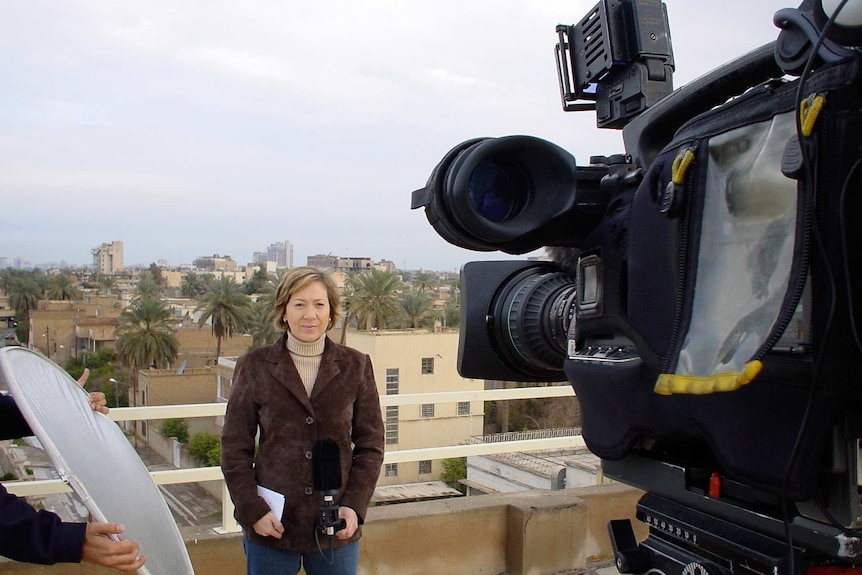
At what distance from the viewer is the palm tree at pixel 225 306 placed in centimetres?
3806

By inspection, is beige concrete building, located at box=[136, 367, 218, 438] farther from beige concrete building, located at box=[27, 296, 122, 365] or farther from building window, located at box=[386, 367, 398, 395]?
beige concrete building, located at box=[27, 296, 122, 365]

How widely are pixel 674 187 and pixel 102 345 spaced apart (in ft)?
171

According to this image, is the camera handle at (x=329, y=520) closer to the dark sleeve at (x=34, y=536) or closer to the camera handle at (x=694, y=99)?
the dark sleeve at (x=34, y=536)

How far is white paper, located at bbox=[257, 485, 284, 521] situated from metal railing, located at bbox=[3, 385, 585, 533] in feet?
2.44

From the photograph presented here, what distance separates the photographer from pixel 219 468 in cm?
338

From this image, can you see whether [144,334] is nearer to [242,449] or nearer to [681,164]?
[242,449]

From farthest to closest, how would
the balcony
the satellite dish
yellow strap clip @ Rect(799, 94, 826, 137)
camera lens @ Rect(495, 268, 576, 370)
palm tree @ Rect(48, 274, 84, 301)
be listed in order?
palm tree @ Rect(48, 274, 84, 301) → the balcony → camera lens @ Rect(495, 268, 576, 370) → the satellite dish → yellow strap clip @ Rect(799, 94, 826, 137)

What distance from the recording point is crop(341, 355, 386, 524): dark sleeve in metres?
2.67

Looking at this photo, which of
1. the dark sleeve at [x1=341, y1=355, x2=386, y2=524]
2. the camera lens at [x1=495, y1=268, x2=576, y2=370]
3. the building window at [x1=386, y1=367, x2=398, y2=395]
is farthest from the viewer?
the building window at [x1=386, y1=367, x2=398, y2=395]

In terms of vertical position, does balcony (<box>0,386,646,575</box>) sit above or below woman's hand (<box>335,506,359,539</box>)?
below

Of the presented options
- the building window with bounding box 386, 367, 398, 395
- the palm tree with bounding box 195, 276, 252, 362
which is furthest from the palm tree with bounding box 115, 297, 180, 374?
the building window with bounding box 386, 367, 398, 395

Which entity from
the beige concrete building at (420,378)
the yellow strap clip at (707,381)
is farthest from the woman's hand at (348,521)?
the beige concrete building at (420,378)

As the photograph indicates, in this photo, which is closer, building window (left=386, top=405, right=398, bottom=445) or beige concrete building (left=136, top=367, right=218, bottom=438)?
building window (left=386, top=405, right=398, bottom=445)

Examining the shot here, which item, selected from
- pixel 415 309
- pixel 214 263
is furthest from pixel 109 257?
pixel 415 309
